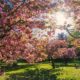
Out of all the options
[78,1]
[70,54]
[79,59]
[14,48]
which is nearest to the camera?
[14,48]

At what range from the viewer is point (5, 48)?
14.0 meters

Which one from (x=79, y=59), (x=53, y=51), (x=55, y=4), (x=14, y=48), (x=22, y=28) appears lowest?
(x=79, y=59)

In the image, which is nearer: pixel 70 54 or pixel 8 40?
pixel 8 40

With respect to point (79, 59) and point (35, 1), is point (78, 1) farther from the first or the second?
point (79, 59)

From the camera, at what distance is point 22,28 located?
42.7 feet

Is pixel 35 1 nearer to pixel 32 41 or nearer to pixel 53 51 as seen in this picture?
pixel 32 41

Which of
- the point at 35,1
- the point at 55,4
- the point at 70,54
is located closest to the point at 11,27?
the point at 35,1

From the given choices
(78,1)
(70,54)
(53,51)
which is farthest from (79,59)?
(78,1)

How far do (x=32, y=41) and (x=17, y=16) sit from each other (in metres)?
2.72

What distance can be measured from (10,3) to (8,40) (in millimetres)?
1888

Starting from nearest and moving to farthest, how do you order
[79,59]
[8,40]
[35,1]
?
[35,1]
[8,40]
[79,59]

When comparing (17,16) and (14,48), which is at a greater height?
(17,16)

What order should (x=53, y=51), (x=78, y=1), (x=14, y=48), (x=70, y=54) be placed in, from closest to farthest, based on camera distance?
(x=14, y=48), (x=78, y=1), (x=53, y=51), (x=70, y=54)

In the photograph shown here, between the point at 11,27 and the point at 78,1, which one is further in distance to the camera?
the point at 78,1
